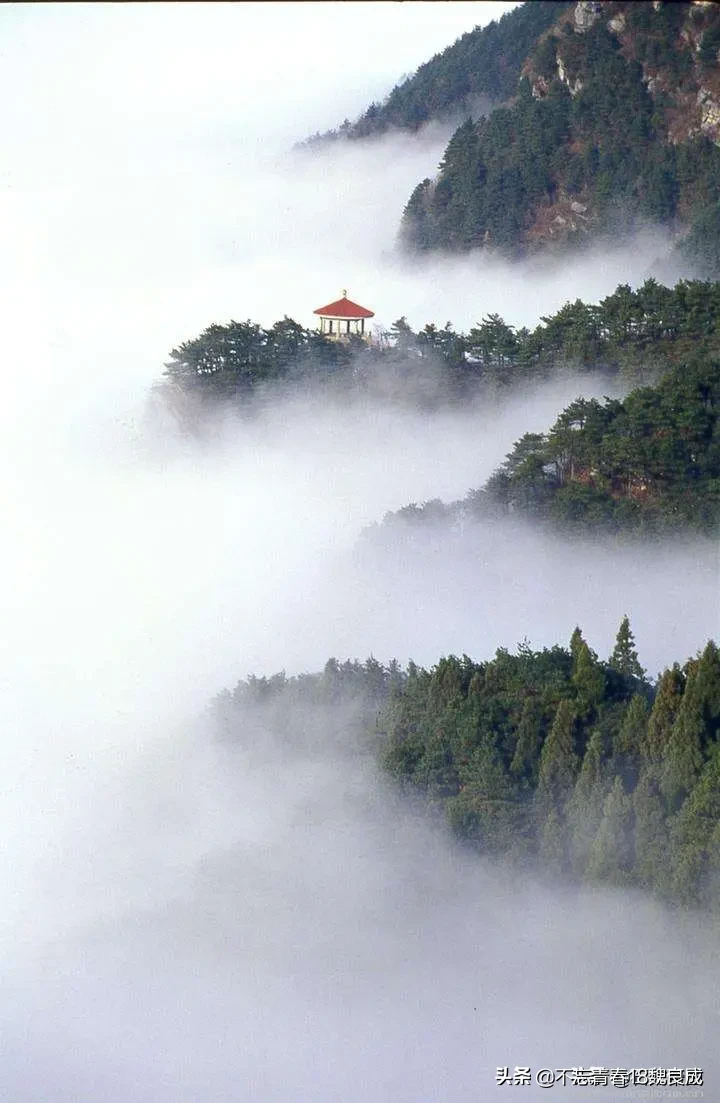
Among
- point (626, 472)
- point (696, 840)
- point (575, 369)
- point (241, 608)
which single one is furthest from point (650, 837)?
point (575, 369)

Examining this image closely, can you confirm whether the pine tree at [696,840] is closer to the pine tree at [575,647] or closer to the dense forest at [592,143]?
the pine tree at [575,647]

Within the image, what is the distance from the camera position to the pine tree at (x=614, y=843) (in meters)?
17.7

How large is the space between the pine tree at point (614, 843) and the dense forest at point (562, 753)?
0.01m

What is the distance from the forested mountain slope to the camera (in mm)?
42844

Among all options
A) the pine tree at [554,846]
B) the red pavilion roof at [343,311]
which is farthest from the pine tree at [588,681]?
the red pavilion roof at [343,311]

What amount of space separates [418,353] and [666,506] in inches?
403

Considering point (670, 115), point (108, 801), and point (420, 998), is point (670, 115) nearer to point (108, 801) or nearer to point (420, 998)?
point (108, 801)

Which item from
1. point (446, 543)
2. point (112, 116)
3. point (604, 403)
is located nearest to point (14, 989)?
point (446, 543)

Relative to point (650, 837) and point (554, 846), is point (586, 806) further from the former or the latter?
point (650, 837)

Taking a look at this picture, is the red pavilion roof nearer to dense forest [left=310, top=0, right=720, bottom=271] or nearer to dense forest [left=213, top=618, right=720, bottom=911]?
dense forest [left=310, top=0, right=720, bottom=271]

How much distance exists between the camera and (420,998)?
698 inches

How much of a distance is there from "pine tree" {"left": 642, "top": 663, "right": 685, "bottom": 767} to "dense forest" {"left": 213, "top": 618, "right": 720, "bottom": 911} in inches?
0.5

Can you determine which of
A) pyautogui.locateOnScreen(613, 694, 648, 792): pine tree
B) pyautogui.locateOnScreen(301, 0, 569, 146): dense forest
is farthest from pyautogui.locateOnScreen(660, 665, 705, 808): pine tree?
pyautogui.locateOnScreen(301, 0, 569, 146): dense forest

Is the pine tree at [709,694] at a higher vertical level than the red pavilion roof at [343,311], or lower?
lower
